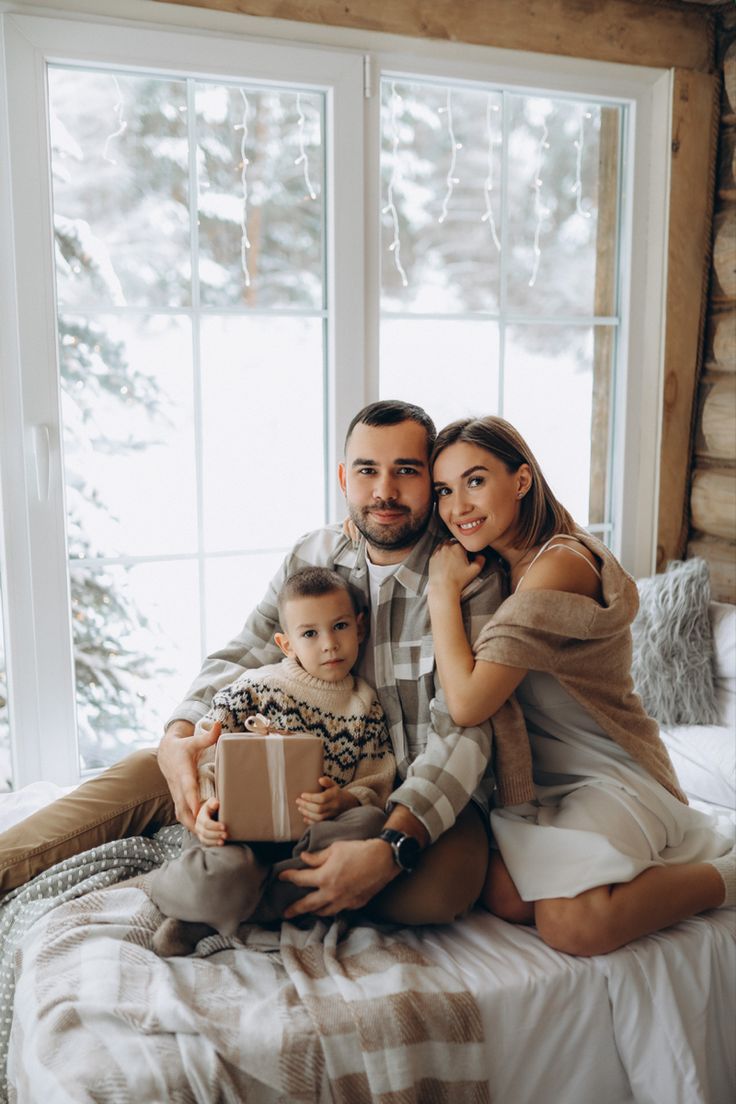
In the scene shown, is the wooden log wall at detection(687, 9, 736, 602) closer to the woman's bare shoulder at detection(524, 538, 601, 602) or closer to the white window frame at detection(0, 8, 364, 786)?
the white window frame at detection(0, 8, 364, 786)

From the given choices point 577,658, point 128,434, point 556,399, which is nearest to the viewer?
point 577,658

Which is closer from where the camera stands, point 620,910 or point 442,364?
point 620,910

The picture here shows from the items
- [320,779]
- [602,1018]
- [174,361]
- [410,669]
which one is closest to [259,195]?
[174,361]

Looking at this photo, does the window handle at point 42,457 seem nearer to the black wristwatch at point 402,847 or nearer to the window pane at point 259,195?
the window pane at point 259,195

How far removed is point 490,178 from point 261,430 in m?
1.05

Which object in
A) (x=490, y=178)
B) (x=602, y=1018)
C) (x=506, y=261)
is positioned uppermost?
(x=490, y=178)

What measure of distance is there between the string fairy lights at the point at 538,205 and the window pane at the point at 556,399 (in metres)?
0.19

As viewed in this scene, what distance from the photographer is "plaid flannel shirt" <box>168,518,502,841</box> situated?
165 centimetres

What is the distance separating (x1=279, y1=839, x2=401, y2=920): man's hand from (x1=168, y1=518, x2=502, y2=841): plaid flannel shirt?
94mm

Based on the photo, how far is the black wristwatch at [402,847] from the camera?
1584 millimetres

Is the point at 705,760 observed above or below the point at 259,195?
below

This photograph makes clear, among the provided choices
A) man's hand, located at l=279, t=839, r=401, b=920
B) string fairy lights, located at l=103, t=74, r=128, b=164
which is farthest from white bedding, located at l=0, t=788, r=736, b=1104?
string fairy lights, located at l=103, t=74, r=128, b=164

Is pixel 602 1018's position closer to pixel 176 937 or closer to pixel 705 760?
pixel 176 937

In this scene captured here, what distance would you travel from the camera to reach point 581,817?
67.0 inches
